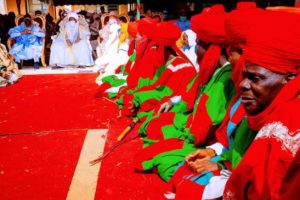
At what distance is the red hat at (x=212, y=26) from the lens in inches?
116

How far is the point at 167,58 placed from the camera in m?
4.77

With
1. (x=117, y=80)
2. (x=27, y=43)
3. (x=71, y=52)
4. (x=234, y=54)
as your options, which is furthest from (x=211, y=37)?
(x=27, y=43)

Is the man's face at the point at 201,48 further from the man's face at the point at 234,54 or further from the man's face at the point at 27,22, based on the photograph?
the man's face at the point at 27,22

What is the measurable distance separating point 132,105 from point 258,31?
10.9 ft

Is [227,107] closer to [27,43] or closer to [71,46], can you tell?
[71,46]

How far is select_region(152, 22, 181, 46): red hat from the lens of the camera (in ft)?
14.5

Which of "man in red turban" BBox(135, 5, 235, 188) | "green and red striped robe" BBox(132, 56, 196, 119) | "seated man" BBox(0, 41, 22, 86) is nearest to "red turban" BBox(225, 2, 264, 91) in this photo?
"man in red turban" BBox(135, 5, 235, 188)

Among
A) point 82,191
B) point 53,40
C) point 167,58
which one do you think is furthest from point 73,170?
point 53,40

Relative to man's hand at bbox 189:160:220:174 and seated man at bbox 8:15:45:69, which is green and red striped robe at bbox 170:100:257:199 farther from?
seated man at bbox 8:15:45:69

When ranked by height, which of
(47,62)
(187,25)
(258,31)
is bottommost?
(47,62)

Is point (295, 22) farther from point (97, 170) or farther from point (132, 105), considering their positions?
point (132, 105)

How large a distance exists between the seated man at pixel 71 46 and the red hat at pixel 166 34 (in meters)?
6.71

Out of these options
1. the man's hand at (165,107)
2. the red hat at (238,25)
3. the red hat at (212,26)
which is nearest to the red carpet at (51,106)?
the man's hand at (165,107)

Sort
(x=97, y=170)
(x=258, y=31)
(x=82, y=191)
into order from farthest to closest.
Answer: (x=97, y=170)
(x=82, y=191)
(x=258, y=31)
